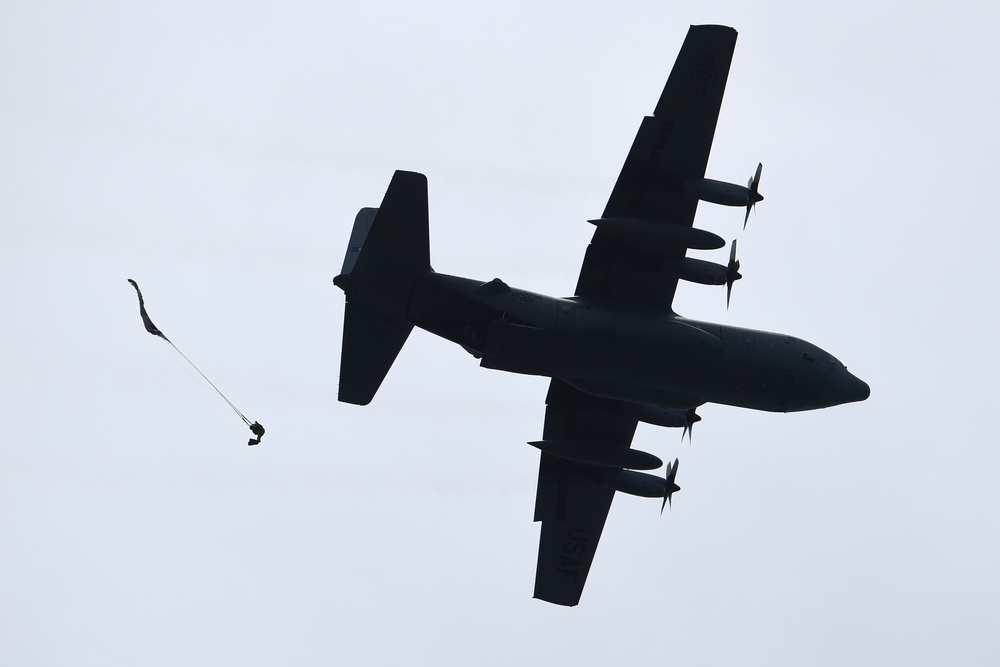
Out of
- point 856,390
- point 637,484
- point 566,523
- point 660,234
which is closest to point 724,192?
point 660,234

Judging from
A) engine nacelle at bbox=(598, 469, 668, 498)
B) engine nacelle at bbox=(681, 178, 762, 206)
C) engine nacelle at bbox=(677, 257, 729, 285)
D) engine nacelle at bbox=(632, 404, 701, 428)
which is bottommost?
engine nacelle at bbox=(598, 469, 668, 498)

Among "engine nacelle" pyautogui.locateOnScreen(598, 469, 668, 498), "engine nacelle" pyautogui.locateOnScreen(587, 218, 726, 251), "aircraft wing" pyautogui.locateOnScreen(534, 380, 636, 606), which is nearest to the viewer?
"engine nacelle" pyautogui.locateOnScreen(587, 218, 726, 251)

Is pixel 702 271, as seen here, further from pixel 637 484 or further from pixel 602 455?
pixel 637 484

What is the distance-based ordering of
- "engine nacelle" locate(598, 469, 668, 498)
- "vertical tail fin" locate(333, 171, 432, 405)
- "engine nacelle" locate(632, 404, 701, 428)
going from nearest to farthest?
"vertical tail fin" locate(333, 171, 432, 405) < "engine nacelle" locate(632, 404, 701, 428) < "engine nacelle" locate(598, 469, 668, 498)

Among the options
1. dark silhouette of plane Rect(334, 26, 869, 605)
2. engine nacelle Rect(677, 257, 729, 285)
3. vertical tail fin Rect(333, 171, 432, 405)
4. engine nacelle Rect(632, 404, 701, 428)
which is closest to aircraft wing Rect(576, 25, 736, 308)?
dark silhouette of plane Rect(334, 26, 869, 605)

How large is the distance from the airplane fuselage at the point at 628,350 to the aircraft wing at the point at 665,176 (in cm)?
61

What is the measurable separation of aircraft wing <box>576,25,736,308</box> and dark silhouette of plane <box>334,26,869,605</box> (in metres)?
0.03

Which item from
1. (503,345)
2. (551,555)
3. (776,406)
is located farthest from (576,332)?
(551,555)

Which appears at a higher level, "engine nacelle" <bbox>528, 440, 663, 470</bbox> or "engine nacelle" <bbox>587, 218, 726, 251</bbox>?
"engine nacelle" <bbox>587, 218, 726, 251</bbox>

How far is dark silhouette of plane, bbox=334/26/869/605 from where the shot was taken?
30.1 metres

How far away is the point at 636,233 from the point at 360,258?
275 inches

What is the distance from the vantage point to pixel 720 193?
30.3m

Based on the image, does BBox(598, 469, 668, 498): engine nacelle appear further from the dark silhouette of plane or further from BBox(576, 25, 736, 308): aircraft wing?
BBox(576, 25, 736, 308): aircraft wing

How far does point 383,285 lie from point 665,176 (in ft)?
25.0
